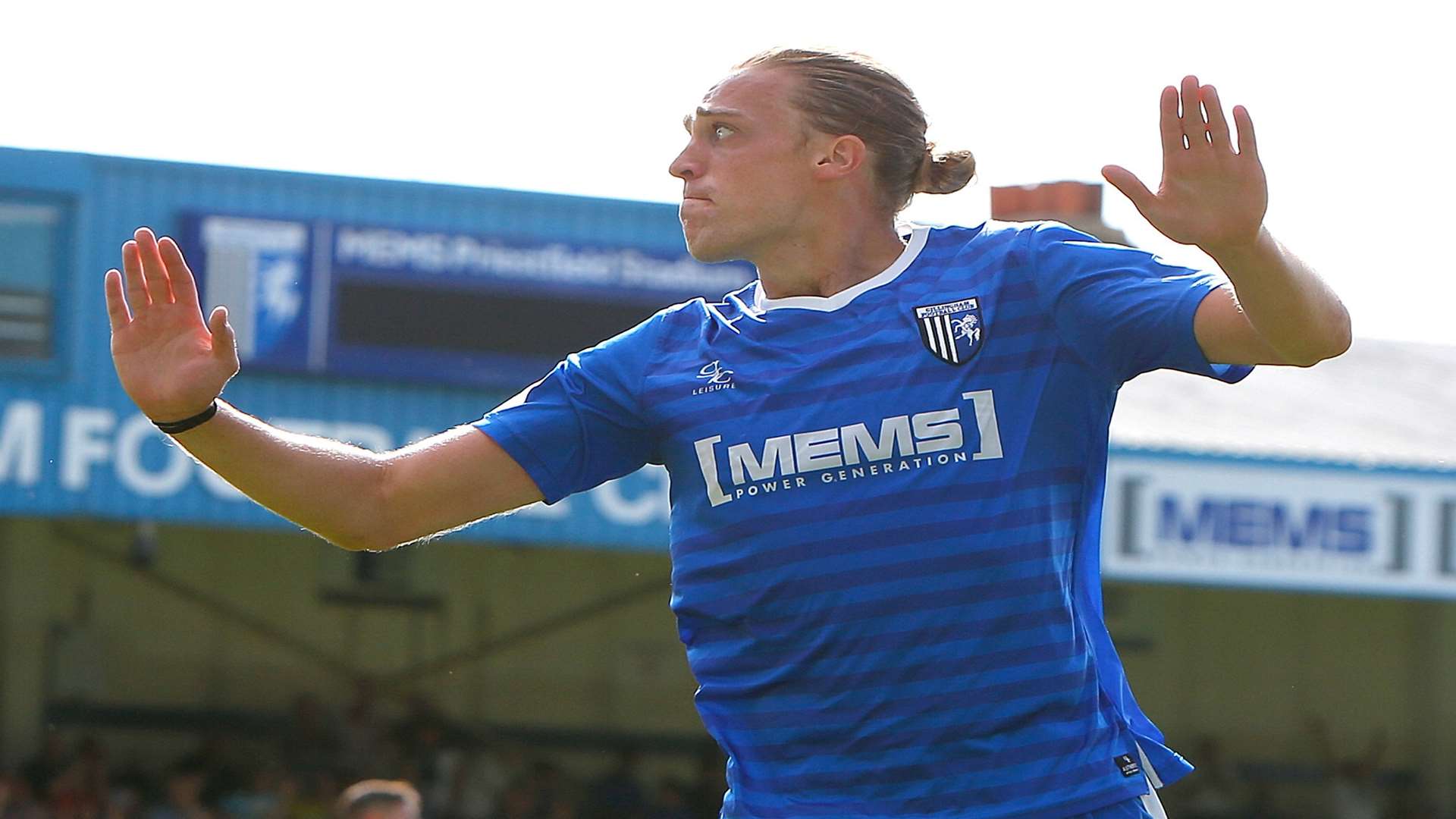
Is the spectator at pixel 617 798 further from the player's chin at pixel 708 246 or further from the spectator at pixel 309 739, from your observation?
the player's chin at pixel 708 246

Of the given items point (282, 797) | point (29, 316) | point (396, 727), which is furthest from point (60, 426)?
point (396, 727)

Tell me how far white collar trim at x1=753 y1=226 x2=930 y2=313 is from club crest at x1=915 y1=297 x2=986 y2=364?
136 millimetres

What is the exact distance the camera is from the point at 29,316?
1475cm

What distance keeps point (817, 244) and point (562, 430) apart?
51 cm

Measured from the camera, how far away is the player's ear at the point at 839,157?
133 inches

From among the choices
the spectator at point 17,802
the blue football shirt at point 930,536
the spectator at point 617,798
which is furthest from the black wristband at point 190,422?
the spectator at point 617,798

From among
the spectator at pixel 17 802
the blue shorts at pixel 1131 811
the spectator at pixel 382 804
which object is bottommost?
the spectator at pixel 17 802

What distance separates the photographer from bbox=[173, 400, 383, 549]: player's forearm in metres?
3.32

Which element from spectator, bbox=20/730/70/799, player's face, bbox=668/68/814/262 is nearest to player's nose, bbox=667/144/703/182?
player's face, bbox=668/68/814/262

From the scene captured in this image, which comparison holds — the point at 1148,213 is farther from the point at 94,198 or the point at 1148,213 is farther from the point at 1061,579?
the point at 94,198

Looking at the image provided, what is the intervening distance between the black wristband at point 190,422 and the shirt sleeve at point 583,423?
0.42 meters

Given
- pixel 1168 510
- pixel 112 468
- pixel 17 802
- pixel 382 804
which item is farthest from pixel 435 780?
pixel 382 804

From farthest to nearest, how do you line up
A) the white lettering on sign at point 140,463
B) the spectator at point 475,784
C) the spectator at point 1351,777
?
the spectator at point 1351,777 → the spectator at point 475,784 → the white lettering on sign at point 140,463

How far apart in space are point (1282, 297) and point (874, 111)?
830 mm
